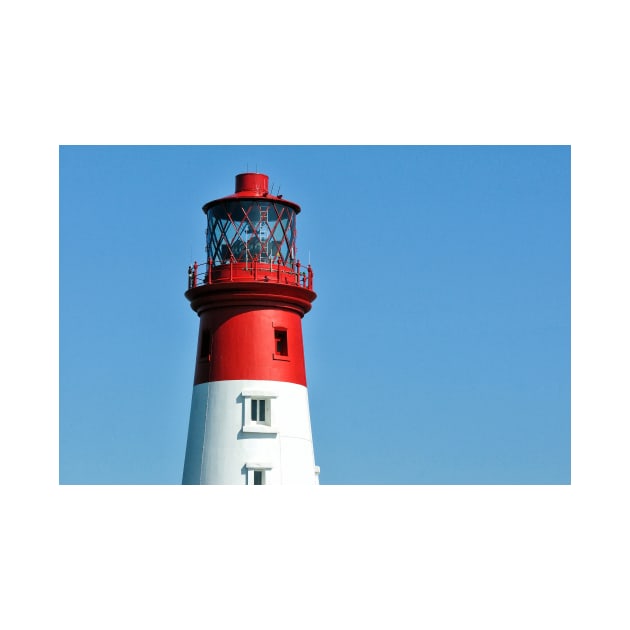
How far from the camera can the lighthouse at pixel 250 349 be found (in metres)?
38.1

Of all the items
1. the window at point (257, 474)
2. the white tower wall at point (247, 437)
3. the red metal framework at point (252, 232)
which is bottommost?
the window at point (257, 474)

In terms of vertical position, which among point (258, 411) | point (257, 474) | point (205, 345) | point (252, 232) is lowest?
point (257, 474)

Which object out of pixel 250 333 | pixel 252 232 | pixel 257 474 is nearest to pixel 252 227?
pixel 252 232

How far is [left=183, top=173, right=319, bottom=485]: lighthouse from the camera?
38.1 metres

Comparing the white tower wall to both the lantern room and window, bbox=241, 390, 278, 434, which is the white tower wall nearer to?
window, bbox=241, 390, 278, 434

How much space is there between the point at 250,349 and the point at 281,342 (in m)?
0.69

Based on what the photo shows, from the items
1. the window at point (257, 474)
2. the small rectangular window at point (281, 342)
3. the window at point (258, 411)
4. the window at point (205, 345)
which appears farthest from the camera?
the window at point (205, 345)

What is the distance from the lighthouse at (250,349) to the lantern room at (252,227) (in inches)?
0.7

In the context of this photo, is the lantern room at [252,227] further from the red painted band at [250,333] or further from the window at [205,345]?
the window at [205,345]

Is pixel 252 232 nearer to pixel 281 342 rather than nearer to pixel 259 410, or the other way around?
pixel 281 342

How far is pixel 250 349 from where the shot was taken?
38.5 metres

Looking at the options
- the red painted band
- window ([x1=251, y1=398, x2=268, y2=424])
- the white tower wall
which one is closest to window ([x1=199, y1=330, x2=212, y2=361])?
the red painted band

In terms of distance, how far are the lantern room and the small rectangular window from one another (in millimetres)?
1320

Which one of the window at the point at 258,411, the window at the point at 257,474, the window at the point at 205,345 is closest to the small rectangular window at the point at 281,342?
the window at the point at 258,411
